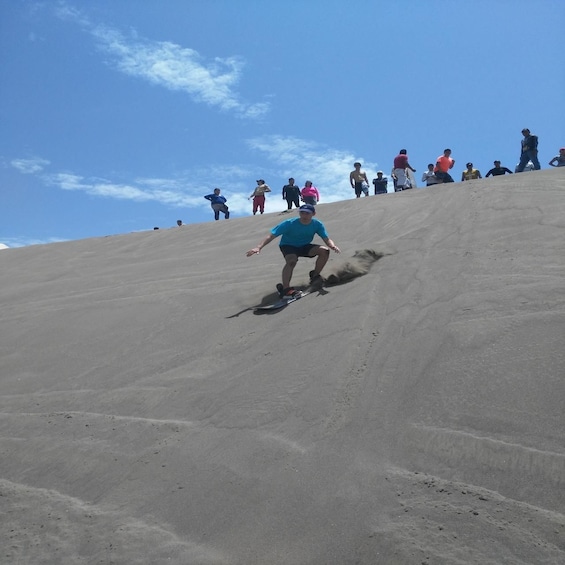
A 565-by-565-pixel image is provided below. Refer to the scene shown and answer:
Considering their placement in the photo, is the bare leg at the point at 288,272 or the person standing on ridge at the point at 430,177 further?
the person standing on ridge at the point at 430,177

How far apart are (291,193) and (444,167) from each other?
12.3 ft

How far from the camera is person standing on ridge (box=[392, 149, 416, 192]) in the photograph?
46.4 ft

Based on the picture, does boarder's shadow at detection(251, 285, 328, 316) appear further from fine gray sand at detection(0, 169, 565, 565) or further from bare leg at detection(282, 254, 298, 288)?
bare leg at detection(282, 254, 298, 288)

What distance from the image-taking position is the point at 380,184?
1502 centimetres

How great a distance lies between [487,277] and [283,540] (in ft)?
11.1

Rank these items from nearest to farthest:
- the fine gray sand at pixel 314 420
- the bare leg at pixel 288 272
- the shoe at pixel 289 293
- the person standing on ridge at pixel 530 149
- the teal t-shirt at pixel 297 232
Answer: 1. the fine gray sand at pixel 314 420
2. the shoe at pixel 289 293
3. the bare leg at pixel 288 272
4. the teal t-shirt at pixel 297 232
5. the person standing on ridge at pixel 530 149

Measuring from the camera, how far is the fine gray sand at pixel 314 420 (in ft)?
9.36

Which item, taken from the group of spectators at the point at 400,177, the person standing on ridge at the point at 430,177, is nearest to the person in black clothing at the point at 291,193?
the group of spectators at the point at 400,177

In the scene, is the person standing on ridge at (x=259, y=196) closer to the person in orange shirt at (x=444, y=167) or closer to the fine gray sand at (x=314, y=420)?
the person in orange shirt at (x=444, y=167)

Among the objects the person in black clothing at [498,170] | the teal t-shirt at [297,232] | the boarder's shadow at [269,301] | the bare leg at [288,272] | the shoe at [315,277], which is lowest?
the boarder's shadow at [269,301]

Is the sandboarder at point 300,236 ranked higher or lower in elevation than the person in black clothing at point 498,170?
lower

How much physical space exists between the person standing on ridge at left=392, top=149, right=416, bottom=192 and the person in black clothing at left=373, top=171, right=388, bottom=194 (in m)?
0.70

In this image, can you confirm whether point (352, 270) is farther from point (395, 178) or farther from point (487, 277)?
point (395, 178)

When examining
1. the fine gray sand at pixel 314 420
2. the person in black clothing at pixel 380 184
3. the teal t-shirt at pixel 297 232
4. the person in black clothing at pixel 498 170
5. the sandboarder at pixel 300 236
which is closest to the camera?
the fine gray sand at pixel 314 420
